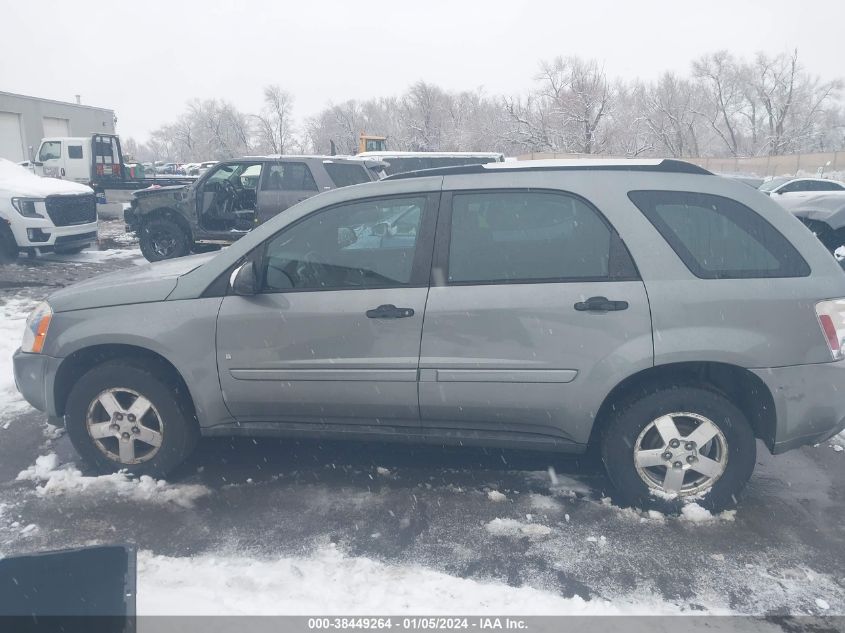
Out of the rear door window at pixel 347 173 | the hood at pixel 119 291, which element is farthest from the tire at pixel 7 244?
the hood at pixel 119 291

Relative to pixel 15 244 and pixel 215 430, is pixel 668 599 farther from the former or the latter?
pixel 15 244

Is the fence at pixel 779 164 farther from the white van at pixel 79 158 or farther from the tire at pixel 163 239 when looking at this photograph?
the tire at pixel 163 239

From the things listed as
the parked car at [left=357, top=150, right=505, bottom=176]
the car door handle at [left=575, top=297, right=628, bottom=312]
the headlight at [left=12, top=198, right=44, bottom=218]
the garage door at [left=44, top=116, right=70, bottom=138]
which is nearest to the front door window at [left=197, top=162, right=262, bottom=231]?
the headlight at [left=12, top=198, right=44, bottom=218]

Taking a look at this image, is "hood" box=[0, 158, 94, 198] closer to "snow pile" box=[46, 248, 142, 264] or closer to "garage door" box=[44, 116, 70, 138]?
"snow pile" box=[46, 248, 142, 264]

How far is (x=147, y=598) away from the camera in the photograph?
2820mm

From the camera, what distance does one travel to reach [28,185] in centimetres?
1115

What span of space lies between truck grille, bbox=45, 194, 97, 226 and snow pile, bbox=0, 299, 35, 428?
2947 mm

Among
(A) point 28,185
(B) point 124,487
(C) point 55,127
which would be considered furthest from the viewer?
(C) point 55,127

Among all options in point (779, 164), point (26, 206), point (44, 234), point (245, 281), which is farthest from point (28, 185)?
point (779, 164)

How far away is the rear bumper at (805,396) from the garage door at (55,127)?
52841 mm

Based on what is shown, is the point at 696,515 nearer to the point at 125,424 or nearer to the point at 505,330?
the point at 505,330

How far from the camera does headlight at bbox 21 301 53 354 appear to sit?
12.6 feet

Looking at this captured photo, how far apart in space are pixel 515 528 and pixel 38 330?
297 centimetres

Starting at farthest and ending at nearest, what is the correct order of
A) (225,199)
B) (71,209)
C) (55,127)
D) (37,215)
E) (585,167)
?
(55,127) < (71,209) < (225,199) < (37,215) < (585,167)
